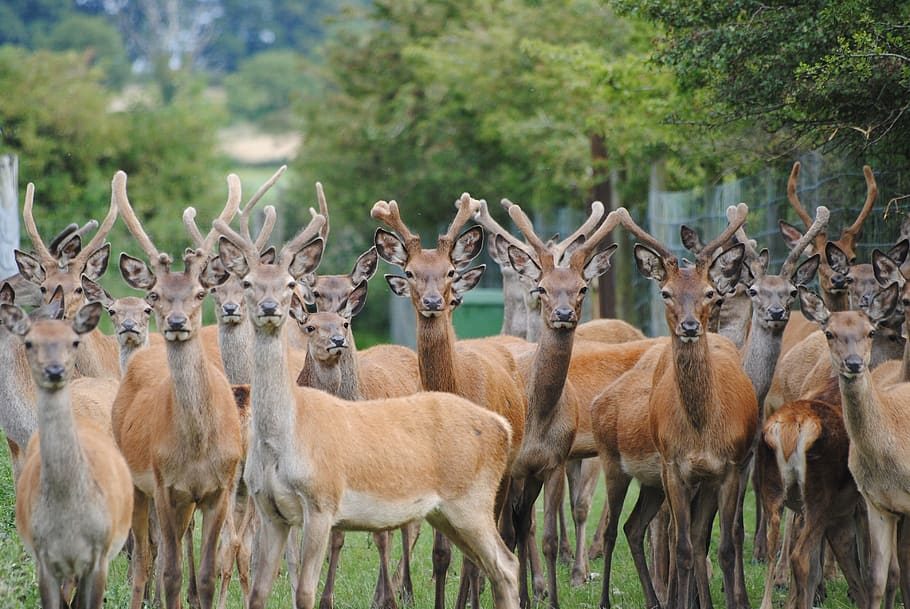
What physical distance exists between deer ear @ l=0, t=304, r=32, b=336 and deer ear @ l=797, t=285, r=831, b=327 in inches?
167

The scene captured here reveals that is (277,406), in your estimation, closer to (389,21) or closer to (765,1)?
(765,1)

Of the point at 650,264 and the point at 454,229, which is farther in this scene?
the point at 454,229

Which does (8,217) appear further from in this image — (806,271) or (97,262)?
Answer: (806,271)

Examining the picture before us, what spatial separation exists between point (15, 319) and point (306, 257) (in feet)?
5.91

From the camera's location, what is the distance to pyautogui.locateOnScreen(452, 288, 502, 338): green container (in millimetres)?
20375

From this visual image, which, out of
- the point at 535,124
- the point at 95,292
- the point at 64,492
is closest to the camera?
the point at 64,492

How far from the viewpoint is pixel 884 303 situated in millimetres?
8812

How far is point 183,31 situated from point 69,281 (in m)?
66.7

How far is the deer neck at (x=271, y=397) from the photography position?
6.98m

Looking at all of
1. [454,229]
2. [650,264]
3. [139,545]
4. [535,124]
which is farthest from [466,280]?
[535,124]

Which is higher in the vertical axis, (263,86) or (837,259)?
(263,86)

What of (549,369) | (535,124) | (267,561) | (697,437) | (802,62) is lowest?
(267,561)

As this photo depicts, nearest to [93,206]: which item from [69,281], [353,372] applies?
[69,281]

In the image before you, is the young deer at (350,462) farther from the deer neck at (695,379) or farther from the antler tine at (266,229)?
the deer neck at (695,379)
